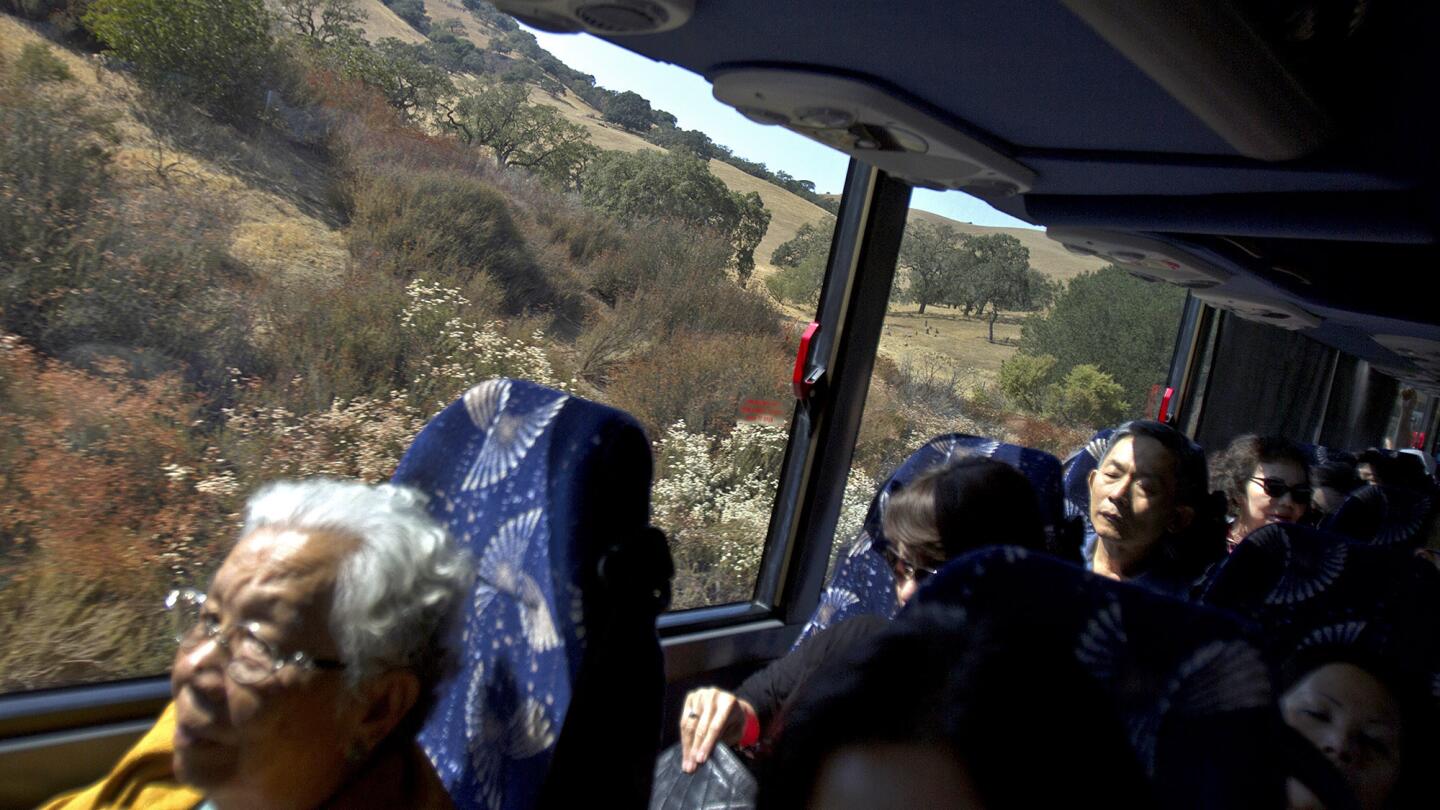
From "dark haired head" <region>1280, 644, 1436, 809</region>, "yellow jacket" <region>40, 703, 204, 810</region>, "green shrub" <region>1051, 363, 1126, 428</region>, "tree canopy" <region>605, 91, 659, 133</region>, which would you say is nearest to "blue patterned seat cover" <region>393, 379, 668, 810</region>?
"yellow jacket" <region>40, 703, 204, 810</region>

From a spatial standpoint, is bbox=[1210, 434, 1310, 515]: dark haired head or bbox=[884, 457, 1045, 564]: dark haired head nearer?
bbox=[884, 457, 1045, 564]: dark haired head

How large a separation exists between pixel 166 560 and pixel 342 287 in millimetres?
638

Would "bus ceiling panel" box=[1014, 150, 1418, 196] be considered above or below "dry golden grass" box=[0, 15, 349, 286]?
above

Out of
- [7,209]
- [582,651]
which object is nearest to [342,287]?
[7,209]

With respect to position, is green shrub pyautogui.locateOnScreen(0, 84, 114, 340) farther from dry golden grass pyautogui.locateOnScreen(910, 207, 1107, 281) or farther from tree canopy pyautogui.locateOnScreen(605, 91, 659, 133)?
dry golden grass pyautogui.locateOnScreen(910, 207, 1107, 281)

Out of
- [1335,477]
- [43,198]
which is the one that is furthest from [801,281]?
[1335,477]

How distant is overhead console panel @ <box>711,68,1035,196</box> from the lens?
1523mm

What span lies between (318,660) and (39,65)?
1200 millimetres

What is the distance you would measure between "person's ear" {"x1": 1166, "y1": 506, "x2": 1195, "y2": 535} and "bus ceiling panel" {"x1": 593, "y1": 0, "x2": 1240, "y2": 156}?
1082 mm

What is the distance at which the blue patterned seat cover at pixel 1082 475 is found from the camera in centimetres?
273

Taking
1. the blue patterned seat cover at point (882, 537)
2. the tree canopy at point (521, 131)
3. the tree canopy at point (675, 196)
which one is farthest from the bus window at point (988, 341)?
the tree canopy at point (521, 131)

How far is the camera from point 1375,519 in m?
3.05

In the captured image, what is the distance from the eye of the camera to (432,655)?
134 centimetres

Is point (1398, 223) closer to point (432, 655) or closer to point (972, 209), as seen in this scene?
point (972, 209)
